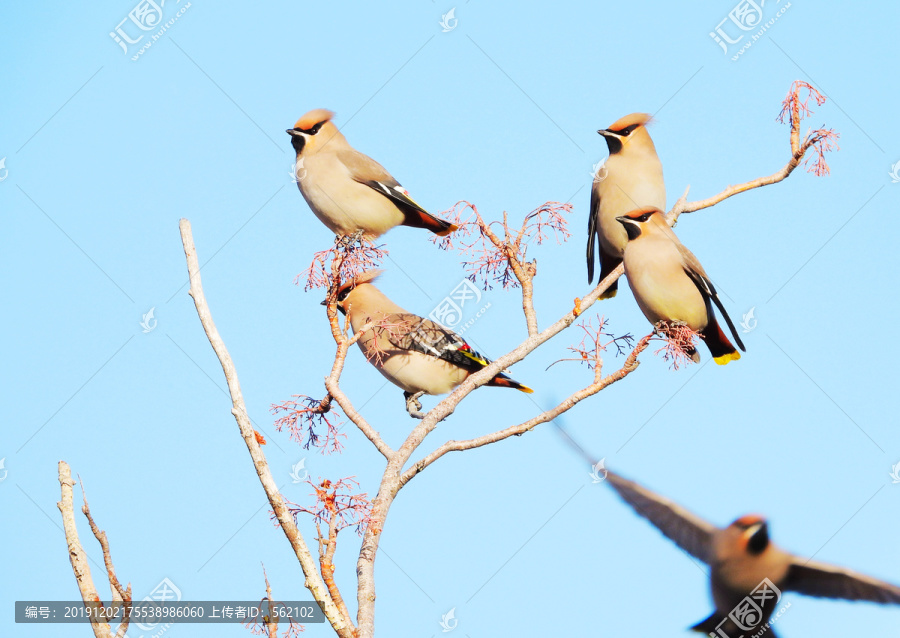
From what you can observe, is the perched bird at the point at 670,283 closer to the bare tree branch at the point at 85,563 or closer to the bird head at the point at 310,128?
the bird head at the point at 310,128

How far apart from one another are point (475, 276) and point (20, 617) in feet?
8.40

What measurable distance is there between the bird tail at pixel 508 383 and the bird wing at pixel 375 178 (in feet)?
3.32

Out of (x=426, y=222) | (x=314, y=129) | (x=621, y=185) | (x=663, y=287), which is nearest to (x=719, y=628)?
(x=663, y=287)

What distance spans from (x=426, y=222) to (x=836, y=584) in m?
2.85

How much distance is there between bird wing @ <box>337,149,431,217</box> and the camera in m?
5.54

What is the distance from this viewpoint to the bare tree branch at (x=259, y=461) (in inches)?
140

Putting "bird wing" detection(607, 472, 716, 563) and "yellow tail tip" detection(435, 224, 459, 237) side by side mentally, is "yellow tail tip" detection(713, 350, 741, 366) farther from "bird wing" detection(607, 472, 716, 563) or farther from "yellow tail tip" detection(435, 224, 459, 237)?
"yellow tail tip" detection(435, 224, 459, 237)

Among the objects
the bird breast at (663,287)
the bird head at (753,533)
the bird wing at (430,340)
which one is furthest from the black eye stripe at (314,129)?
the bird head at (753,533)

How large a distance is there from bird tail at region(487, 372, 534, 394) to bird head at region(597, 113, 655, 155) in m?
2.14

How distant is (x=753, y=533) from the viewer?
5.05 meters

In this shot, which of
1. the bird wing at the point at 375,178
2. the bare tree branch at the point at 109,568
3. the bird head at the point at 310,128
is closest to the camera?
the bare tree branch at the point at 109,568

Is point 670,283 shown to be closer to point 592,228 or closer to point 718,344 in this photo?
point 718,344

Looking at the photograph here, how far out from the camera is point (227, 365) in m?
3.93

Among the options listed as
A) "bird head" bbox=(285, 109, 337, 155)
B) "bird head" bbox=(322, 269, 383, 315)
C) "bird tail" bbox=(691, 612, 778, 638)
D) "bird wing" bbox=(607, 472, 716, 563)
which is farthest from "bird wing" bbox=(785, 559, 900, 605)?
"bird head" bbox=(285, 109, 337, 155)
